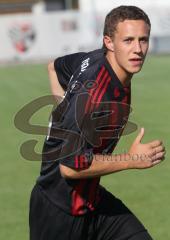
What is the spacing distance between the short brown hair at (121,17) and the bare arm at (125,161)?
729 mm

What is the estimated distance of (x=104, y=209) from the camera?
498cm

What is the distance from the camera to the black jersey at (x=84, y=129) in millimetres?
4438

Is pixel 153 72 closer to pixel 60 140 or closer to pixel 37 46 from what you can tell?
pixel 37 46

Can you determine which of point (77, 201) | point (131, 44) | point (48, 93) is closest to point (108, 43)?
point (131, 44)

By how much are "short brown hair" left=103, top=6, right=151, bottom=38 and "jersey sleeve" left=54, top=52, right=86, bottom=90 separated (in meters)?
0.70

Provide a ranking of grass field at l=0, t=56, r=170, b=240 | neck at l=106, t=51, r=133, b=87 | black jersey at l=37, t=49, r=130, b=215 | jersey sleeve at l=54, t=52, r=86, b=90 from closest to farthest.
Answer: black jersey at l=37, t=49, r=130, b=215, neck at l=106, t=51, r=133, b=87, jersey sleeve at l=54, t=52, r=86, b=90, grass field at l=0, t=56, r=170, b=240

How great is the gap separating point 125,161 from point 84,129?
1.06 ft

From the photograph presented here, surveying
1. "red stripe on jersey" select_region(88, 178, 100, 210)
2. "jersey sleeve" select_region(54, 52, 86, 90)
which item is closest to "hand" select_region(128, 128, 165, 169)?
"red stripe on jersey" select_region(88, 178, 100, 210)

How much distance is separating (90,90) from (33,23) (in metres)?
29.0

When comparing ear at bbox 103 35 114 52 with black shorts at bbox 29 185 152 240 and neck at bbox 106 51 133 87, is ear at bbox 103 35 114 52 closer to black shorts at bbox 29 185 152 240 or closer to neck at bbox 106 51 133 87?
neck at bbox 106 51 133 87

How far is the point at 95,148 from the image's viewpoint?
4.61 m

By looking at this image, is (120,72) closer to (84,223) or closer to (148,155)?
(148,155)

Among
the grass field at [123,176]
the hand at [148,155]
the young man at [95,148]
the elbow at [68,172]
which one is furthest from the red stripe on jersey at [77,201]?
the grass field at [123,176]

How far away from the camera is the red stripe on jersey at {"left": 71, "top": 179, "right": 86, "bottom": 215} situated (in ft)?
15.7
